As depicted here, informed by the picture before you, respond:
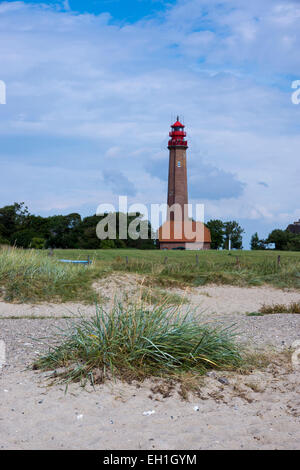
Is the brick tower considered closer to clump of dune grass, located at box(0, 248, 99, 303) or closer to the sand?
clump of dune grass, located at box(0, 248, 99, 303)

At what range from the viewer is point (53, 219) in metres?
54.2

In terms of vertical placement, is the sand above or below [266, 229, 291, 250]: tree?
below

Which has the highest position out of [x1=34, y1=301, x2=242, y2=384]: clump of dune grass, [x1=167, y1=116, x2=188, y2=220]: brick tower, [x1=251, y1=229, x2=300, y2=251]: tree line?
[x1=167, y1=116, x2=188, y2=220]: brick tower

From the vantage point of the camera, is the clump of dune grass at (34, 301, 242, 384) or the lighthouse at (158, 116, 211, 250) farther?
the lighthouse at (158, 116, 211, 250)

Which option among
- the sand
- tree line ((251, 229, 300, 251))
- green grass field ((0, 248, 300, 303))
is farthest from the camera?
tree line ((251, 229, 300, 251))

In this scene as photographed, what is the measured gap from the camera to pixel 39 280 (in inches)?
525

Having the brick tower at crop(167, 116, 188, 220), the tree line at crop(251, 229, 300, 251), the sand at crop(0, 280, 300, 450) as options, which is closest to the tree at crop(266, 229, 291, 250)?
the tree line at crop(251, 229, 300, 251)

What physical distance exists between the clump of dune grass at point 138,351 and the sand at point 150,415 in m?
0.20

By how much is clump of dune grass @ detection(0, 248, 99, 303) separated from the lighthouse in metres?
35.7

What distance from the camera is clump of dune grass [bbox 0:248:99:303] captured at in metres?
12.6

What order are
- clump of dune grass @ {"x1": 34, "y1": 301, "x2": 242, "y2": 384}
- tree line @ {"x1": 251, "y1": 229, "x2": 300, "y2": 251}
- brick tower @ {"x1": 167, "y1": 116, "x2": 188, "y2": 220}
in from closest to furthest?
clump of dune grass @ {"x1": 34, "y1": 301, "x2": 242, "y2": 384}, brick tower @ {"x1": 167, "y1": 116, "x2": 188, "y2": 220}, tree line @ {"x1": 251, "y1": 229, "x2": 300, "y2": 251}

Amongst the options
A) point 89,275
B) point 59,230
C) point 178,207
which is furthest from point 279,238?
point 89,275

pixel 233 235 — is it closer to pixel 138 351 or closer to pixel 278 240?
pixel 278 240
